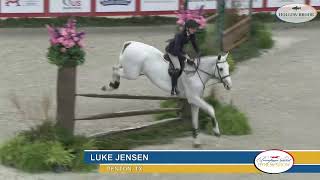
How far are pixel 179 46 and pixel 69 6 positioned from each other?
13.2 metres

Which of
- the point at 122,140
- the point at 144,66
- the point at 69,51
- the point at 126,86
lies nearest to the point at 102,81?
the point at 126,86

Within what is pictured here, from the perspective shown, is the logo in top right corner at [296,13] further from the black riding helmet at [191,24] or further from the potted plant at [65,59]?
the potted plant at [65,59]

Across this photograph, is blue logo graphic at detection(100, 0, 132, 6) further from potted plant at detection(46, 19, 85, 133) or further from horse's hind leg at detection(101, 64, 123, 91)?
potted plant at detection(46, 19, 85, 133)

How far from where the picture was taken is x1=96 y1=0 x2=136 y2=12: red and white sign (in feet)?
82.4

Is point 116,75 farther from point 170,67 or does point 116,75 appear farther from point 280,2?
point 280,2

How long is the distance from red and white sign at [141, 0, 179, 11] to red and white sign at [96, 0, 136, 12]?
16.0 inches

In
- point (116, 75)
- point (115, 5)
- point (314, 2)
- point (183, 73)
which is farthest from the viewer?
point (314, 2)

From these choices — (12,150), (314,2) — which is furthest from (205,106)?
(314,2)

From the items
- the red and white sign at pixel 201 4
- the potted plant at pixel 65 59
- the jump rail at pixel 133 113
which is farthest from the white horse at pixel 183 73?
the red and white sign at pixel 201 4

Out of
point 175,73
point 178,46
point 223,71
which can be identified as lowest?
point 175,73

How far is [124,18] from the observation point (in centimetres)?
2553

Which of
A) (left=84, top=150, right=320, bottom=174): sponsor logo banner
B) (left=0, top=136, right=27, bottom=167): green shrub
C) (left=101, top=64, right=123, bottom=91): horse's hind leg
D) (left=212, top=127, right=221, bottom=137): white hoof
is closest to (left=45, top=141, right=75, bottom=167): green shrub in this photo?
(left=84, top=150, right=320, bottom=174): sponsor logo banner

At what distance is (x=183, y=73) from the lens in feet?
40.7

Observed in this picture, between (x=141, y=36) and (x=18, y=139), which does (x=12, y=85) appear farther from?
(x=141, y=36)
